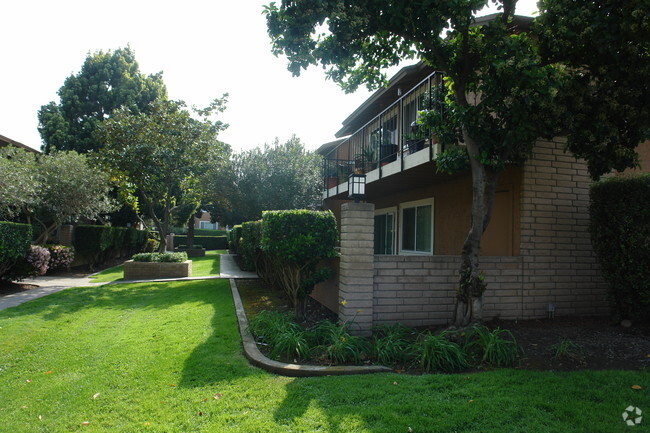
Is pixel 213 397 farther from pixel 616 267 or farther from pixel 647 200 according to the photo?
pixel 647 200

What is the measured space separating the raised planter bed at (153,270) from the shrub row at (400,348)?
10020 mm

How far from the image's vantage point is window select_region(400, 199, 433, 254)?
35.8 ft

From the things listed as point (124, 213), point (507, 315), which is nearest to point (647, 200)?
point (507, 315)

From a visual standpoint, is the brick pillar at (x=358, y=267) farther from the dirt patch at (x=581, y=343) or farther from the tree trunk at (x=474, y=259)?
the dirt patch at (x=581, y=343)

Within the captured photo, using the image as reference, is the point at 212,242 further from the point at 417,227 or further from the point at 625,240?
the point at 625,240

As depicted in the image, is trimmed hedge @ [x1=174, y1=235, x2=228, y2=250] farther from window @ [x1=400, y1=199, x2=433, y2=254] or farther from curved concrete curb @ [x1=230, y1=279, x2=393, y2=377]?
curved concrete curb @ [x1=230, y1=279, x2=393, y2=377]

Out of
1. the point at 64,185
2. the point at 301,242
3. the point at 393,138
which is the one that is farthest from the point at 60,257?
the point at 301,242

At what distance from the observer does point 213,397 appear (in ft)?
13.4

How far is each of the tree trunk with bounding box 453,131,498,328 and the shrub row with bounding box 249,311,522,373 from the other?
0.35m

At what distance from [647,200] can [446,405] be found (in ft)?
14.1

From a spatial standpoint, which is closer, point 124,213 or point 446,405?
point 446,405

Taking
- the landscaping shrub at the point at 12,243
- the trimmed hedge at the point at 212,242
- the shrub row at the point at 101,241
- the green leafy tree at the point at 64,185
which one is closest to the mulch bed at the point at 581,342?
the landscaping shrub at the point at 12,243

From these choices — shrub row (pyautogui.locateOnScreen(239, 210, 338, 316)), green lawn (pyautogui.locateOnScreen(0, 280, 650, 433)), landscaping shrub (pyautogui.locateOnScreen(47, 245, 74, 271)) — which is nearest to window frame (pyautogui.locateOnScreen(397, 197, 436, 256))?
shrub row (pyautogui.locateOnScreen(239, 210, 338, 316))

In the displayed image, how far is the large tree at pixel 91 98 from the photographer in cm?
2519
